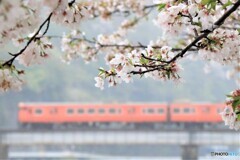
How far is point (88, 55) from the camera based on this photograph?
616 centimetres

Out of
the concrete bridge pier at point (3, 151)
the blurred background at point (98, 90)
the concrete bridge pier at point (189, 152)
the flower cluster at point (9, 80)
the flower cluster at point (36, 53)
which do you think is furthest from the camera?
the blurred background at point (98, 90)

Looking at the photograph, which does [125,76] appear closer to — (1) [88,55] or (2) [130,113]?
(1) [88,55]

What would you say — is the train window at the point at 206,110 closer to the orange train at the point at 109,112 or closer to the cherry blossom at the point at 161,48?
the orange train at the point at 109,112

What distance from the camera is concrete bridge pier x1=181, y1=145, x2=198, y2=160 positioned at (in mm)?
29725

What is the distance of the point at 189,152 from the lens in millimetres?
30406

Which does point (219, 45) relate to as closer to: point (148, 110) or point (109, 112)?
point (148, 110)

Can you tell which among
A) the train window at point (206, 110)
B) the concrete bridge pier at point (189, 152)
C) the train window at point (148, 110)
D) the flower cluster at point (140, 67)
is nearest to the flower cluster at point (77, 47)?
the flower cluster at point (140, 67)

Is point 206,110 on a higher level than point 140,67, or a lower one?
higher

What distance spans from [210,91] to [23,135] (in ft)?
215

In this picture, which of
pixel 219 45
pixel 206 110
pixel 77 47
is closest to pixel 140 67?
pixel 219 45

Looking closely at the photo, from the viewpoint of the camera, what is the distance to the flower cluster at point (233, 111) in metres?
3.06

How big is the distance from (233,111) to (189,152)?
1100 inches

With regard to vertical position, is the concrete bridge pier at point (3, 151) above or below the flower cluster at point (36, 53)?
below

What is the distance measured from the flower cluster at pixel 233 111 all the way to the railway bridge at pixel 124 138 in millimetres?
27034
